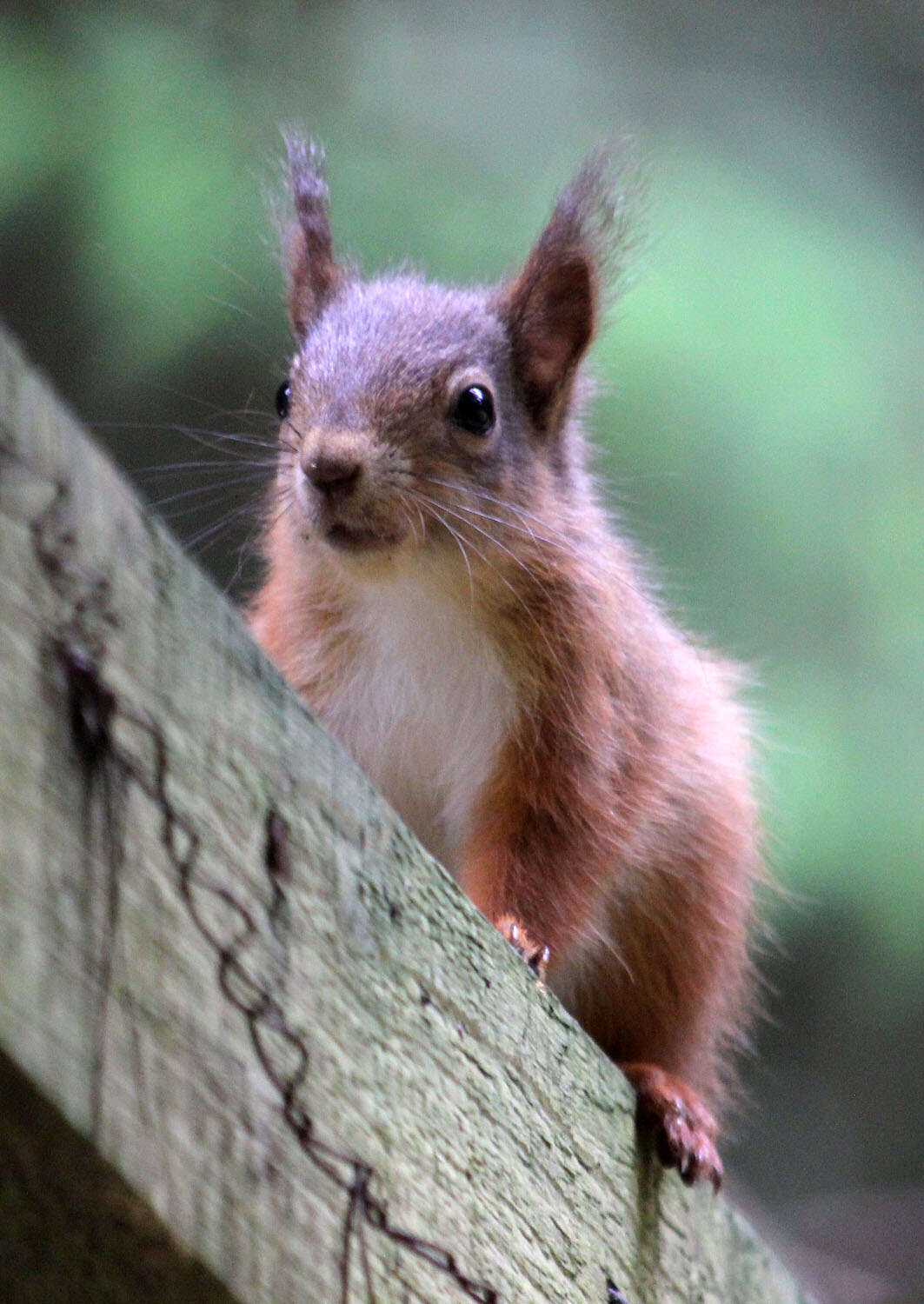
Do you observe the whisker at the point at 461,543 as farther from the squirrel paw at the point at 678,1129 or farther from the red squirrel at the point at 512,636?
the squirrel paw at the point at 678,1129

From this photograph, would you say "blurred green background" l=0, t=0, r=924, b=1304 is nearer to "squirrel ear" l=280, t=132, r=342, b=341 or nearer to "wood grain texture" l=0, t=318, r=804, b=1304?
"squirrel ear" l=280, t=132, r=342, b=341

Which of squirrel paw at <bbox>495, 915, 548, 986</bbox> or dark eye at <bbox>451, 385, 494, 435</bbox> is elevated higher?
dark eye at <bbox>451, 385, 494, 435</bbox>

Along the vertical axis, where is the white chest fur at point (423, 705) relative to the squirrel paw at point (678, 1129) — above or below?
above

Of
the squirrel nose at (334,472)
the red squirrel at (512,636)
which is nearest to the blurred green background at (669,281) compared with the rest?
the red squirrel at (512,636)

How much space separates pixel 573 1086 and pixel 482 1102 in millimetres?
158

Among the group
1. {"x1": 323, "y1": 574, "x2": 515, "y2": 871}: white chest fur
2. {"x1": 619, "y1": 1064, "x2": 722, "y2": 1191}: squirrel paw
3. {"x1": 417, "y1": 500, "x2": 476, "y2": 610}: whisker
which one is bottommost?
{"x1": 619, "y1": 1064, "x2": 722, "y2": 1191}: squirrel paw

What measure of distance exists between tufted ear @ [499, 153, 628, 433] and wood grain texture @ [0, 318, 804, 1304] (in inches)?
38.3

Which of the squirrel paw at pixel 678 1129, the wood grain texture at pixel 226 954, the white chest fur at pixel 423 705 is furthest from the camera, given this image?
the white chest fur at pixel 423 705

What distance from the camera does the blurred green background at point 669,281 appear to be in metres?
2.67

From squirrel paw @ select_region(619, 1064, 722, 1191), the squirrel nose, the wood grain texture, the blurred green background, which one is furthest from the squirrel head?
the blurred green background

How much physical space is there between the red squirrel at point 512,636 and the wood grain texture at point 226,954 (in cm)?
57

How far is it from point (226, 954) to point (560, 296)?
50.1 inches

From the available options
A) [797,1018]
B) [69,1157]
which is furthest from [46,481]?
[797,1018]

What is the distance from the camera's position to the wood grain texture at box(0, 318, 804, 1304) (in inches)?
18.5
